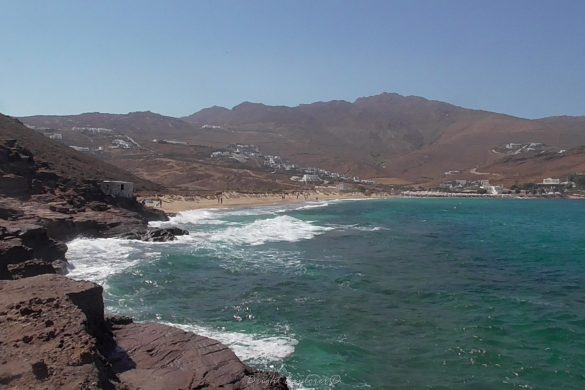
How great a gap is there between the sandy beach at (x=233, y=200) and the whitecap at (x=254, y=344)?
149 ft

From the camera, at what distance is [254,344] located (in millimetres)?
15477

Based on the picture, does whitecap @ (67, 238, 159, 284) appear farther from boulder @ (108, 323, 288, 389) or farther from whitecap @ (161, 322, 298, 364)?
boulder @ (108, 323, 288, 389)

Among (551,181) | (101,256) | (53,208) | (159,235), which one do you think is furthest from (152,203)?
(551,181)

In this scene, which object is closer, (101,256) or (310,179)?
(101,256)

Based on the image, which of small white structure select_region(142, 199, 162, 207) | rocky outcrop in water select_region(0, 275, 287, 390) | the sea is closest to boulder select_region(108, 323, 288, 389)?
rocky outcrop in water select_region(0, 275, 287, 390)

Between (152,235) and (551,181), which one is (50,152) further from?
(551,181)

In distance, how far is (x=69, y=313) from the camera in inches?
385

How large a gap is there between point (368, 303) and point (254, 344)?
22.2ft

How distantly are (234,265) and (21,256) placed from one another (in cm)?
1280

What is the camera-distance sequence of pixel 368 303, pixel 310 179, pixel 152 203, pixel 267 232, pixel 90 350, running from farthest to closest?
pixel 310 179
pixel 152 203
pixel 267 232
pixel 368 303
pixel 90 350

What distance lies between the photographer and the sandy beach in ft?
230

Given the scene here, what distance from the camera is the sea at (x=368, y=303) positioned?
46.3 ft

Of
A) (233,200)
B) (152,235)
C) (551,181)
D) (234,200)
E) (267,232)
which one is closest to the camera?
(152,235)

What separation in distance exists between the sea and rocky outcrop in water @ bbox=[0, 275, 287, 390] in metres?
2.81
